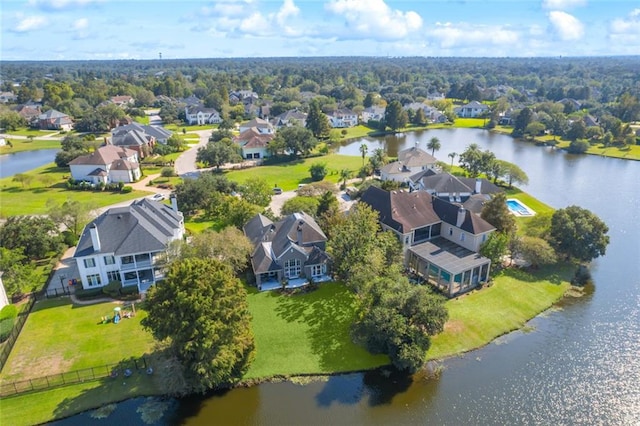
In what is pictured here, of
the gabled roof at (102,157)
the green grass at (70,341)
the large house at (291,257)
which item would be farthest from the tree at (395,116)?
the green grass at (70,341)

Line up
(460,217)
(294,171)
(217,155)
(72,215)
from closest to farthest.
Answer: (460,217), (72,215), (217,155), (294,171)

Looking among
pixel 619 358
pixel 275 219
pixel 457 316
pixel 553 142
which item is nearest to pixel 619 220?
pixel 619 358

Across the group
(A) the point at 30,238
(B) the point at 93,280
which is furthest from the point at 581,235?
(A) the point at 30,238

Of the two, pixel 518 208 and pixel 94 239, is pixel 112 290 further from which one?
pixel 518 208

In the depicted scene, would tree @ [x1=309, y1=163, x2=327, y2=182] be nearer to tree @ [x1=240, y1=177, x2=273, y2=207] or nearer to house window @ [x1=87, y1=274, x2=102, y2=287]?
tree @ [x1=240, y1=177, x2=273, y2=207]

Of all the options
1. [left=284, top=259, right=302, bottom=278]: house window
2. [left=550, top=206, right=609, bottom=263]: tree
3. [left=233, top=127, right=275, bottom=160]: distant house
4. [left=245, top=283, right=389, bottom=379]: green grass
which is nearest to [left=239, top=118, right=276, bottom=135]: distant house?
[left=233, top=127, right=275, bottom=160]: distant house

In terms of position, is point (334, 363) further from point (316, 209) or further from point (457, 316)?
point (316, 209)
